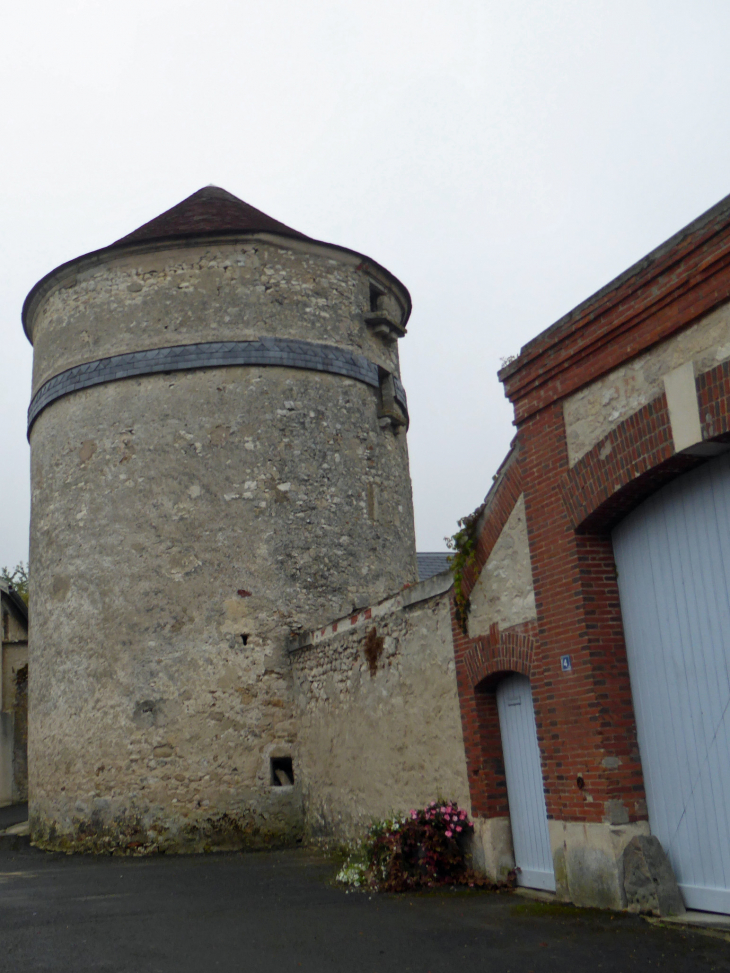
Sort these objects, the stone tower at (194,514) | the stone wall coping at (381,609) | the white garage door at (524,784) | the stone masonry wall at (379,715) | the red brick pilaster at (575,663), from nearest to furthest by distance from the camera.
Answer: the red brick pilaster at (575,663)
the white garage door at (524,784)
the stone masonry wall at (379,715)
the stone wall coping at (381,609)
the stone tower at (194,514)

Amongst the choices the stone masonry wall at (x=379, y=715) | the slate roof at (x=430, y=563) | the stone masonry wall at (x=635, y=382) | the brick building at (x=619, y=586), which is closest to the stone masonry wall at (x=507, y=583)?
the brick building at (x=619, y=586)

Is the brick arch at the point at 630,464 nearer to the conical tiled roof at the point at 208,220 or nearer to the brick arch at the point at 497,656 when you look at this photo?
the brick arch at the point at 497,656

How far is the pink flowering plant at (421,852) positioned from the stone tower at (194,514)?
4.19 metres

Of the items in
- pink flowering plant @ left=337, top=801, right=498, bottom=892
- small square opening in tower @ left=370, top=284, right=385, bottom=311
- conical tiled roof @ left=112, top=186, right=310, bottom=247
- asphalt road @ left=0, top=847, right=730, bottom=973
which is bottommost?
asphalt road @ left=0, top=847, right=730, bottom=973

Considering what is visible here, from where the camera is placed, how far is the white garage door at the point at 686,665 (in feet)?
19.5

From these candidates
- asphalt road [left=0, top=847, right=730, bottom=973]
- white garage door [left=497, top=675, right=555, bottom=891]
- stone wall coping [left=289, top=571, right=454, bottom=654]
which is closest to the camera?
asphalt road [left=0, top=847, right=730, bottom=973]

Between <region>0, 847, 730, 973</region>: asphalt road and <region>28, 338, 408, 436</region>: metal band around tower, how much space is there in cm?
695

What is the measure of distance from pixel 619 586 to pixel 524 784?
2036 mm

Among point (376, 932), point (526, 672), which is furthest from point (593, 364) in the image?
point (376, 932)

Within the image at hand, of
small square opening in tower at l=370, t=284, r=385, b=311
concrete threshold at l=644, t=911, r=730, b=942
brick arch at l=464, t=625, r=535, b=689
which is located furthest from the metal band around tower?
concrete threshold at l=644, t=911, r=730, b=942

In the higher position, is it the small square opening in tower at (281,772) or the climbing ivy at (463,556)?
the climbing ivy at (463,556)

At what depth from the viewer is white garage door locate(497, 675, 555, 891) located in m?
7.36

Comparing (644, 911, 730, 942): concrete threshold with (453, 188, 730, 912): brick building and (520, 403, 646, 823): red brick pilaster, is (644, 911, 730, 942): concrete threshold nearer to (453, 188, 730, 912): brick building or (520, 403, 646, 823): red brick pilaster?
(453, 188, 730, 912): brick building

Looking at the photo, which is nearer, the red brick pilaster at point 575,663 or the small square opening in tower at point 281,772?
the red brick pilaster at point 575,663
